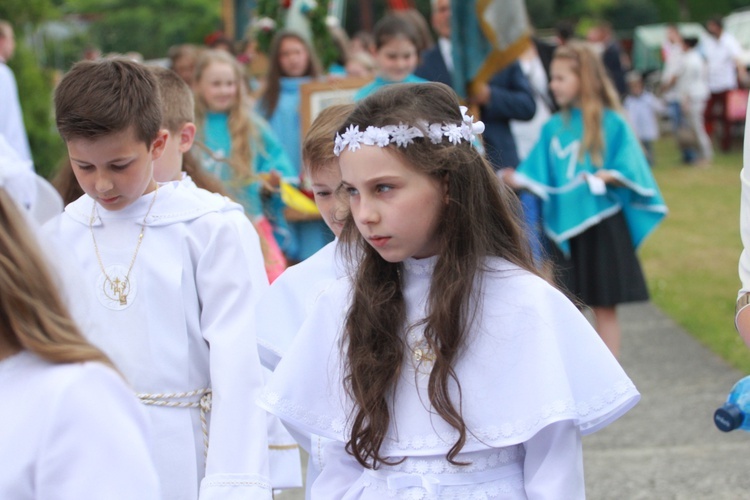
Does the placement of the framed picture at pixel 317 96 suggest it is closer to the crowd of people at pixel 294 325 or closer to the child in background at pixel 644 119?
the crowd of people at pixel 294 325

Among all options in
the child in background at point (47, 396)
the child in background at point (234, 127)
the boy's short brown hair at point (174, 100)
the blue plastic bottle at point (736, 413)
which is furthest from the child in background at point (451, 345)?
the child in background at point (234, 127)

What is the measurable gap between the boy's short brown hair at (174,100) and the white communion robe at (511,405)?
4.76ft

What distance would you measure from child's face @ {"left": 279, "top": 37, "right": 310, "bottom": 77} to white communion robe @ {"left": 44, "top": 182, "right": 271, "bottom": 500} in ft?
15.9

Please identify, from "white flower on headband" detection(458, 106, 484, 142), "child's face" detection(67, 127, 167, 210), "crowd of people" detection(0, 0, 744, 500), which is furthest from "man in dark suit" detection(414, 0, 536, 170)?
"white flower on headband" detection(458, 106, 484, 142)

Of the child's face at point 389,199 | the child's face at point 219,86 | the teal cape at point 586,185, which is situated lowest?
the teal cape at point 586,185

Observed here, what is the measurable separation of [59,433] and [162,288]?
1.38m

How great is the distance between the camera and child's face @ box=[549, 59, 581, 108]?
6.82 metres

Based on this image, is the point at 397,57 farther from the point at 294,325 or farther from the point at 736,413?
the point at 736,413

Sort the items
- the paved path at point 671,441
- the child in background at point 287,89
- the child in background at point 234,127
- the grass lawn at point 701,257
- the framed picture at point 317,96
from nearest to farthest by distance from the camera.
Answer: the paved path at point 671,441, the child in background at point 234,127, the framed picture at point 317,96, the child in background at point 287,89, the grass lawn at point 701,257

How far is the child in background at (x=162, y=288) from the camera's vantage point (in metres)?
3.11

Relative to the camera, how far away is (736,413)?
7.89 ft

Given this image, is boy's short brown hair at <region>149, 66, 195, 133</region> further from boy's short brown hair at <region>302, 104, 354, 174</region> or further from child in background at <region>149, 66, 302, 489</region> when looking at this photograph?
boy's short brown hair at <region>302, 104, 354, 174</region>

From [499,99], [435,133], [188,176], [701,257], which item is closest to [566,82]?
[499,99]

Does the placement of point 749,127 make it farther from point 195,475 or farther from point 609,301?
point 609,301
